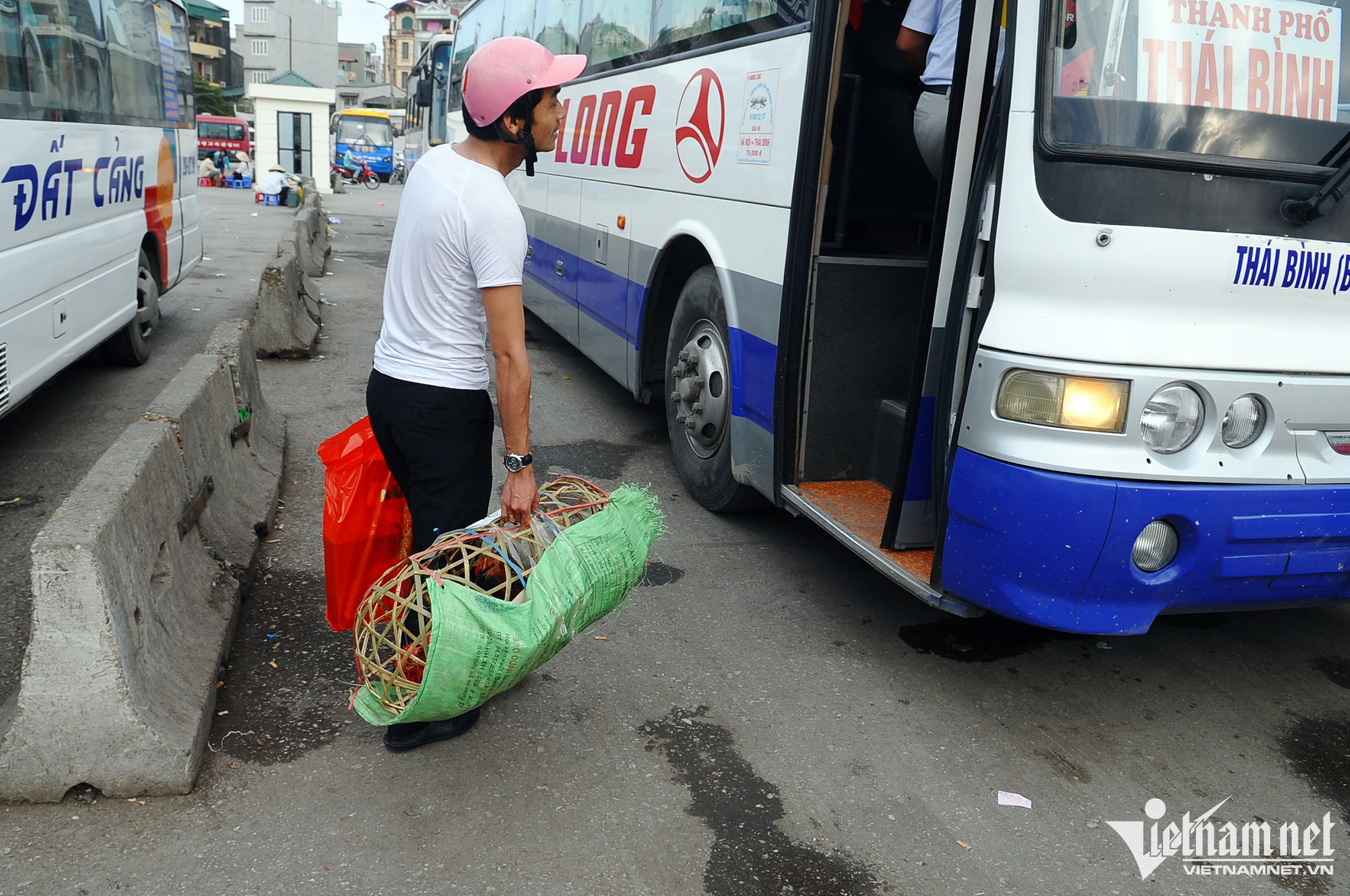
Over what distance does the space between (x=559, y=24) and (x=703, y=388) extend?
12.9 ft

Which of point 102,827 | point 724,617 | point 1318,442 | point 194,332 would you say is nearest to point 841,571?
point 724,617

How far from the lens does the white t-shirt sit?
268cm

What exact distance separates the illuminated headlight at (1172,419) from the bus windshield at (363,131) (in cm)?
4627

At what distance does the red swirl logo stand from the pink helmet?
2145mm

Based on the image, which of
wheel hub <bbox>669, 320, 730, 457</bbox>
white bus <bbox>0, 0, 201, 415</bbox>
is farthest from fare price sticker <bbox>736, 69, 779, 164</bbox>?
white bus <bbox>0, 0, 201, 415</bbox>

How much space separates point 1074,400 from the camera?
285 centimetres

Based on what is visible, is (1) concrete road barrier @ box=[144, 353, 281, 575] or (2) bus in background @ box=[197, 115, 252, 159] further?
(2) bus in background @ box=[197, 115, 252, 159]

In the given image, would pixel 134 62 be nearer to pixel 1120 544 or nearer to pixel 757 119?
pixel 757 119

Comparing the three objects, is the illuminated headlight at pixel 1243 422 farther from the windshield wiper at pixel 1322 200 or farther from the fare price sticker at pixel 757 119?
the fare price sticker at pixel 757 119

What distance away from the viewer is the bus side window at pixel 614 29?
19.3 feet

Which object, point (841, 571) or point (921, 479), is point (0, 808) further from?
point (841, 571)

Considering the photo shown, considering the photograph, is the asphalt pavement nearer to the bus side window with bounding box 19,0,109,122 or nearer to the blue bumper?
the blue bumper

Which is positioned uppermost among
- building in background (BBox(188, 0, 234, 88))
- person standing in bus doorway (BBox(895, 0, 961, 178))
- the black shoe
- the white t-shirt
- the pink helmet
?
building in background (BBox(188, 0, 234, 88))

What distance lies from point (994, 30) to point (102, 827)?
3351 millimetres
